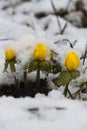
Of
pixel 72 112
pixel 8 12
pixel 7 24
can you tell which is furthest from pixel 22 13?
pixel 72 112

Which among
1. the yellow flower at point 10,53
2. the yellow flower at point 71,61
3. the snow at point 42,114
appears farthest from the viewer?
the yellow flower at point 10,53

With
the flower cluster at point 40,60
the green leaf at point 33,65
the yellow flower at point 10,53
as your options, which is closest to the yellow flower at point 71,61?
the flower cluster at point 40,60

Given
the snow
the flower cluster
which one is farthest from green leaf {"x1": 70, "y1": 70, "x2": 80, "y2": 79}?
the snow

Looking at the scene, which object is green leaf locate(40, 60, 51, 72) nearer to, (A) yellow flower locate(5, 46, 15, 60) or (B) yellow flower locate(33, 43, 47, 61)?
(B) yellow flower locate(33, 43, 47, 61)

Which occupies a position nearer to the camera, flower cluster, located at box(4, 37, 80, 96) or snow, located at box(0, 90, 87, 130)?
snow, located at box(0, 90, 87, 130)

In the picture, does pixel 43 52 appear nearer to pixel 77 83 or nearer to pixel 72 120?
pixel 77 83

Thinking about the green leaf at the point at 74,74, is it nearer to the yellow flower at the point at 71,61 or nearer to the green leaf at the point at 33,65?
the yellow flower at the point at 71,61

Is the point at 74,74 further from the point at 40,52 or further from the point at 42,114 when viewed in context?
the point at 42,114
